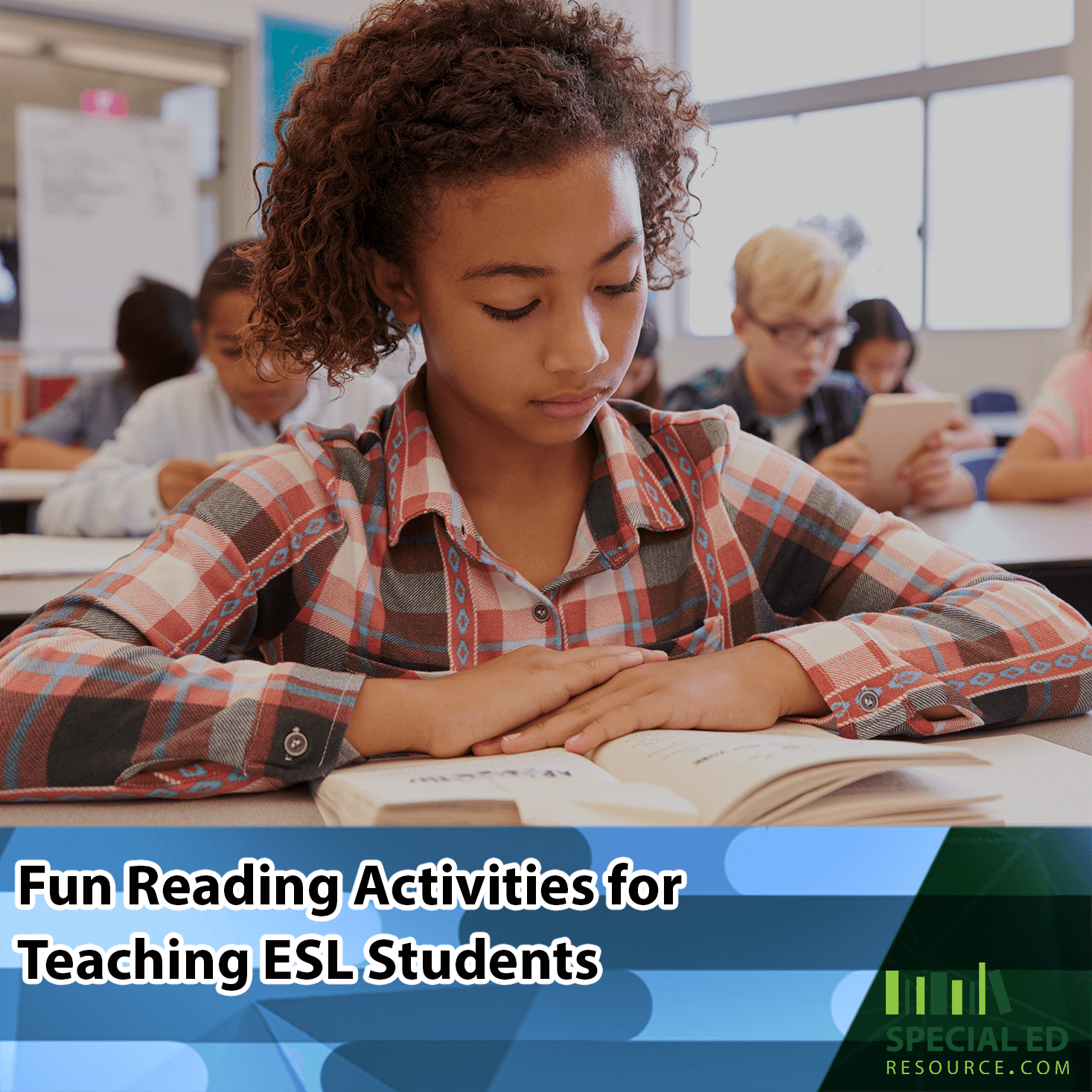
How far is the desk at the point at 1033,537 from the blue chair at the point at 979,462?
1.02 feet

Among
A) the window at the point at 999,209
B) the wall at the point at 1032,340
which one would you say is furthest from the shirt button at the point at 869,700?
the window at the point at 999,209

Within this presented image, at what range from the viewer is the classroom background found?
172 inches

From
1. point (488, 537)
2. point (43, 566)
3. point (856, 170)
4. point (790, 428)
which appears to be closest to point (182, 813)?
point (488, 537)

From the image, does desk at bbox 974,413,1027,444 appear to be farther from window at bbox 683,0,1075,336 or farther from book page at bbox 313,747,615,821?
book page at bbox 313,747,615,821

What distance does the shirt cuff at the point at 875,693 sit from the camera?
79 centimetres

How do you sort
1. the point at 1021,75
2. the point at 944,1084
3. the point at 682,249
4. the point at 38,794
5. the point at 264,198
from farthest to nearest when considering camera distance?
the point at 1021,75 < the point at 682,249 < the point at 264,198 < the point at 38,794 < the point at 944,1084

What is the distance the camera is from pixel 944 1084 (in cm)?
46

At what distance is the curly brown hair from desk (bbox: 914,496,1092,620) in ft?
2.01

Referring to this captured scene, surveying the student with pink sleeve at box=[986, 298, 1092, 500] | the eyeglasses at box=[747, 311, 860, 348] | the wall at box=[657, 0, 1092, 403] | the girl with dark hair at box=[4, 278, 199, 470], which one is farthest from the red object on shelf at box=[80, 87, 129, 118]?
the student with pink sleeve at box=[986, 298, 1092, 500]

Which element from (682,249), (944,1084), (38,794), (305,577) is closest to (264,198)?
(305,577)

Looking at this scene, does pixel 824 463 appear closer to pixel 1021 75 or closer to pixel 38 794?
pixel 38 794

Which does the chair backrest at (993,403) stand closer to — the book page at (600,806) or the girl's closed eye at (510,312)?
the girl's closed eye at (510,312)

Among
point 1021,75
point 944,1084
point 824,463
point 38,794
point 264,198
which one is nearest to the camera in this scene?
point 944,1084

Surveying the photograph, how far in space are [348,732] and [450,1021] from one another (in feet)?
0.96
